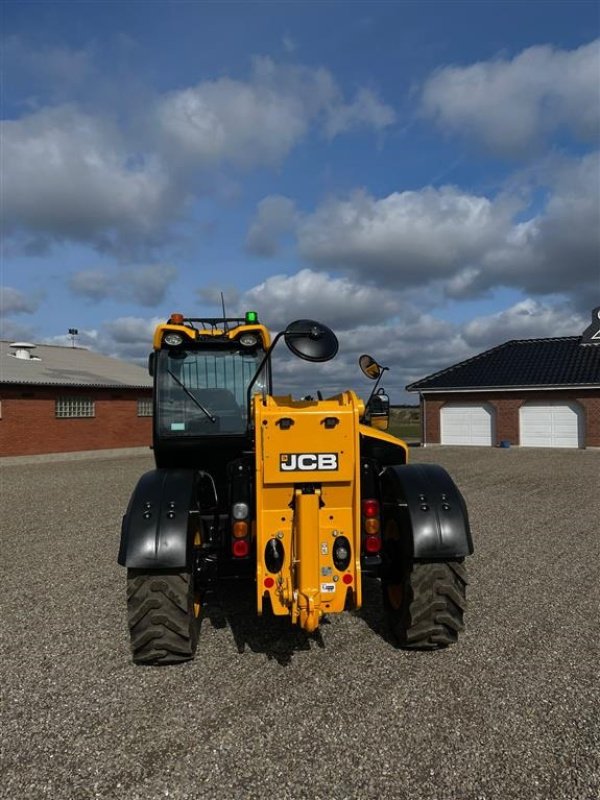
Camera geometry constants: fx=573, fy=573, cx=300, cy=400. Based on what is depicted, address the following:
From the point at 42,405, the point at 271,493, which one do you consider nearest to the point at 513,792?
the point at 271,493

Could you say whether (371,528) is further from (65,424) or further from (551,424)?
(551,424)

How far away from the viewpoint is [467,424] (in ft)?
86.3

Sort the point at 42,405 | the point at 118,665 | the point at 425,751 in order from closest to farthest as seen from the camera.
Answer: the point at 425,751, the point at 118,665, the point at 42,405

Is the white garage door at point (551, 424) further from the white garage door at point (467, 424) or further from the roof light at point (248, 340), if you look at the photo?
the roof light at point (248, 340)

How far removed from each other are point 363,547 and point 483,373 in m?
24.2

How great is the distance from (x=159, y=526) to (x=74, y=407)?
21661mm

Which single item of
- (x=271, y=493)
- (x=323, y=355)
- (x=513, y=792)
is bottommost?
(x=513, y=792)

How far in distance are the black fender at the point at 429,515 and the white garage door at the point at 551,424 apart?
22.2 metres

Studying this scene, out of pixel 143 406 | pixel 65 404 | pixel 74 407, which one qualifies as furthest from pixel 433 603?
pixel 143 406

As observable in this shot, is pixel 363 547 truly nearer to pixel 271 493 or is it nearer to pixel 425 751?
pixel 271 493

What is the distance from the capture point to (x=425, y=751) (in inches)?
116

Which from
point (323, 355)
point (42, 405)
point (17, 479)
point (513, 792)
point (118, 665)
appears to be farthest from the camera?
point (42, 405)

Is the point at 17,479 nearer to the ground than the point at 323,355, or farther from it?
nearer to the ground

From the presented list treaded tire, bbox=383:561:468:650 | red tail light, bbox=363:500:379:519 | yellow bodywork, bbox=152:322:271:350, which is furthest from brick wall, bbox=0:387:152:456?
treaded tire, bbox=383:561:468:650
